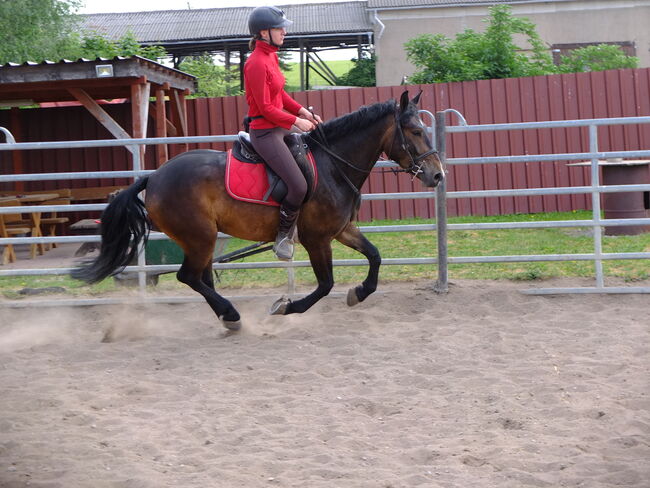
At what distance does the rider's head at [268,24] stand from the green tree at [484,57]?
33.9ft

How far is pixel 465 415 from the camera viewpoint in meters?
4.77

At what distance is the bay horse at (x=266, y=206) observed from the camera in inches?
264

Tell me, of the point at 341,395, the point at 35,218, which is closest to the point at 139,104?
the point at 35,218

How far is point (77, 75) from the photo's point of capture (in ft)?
41.5

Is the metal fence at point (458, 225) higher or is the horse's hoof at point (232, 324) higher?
the metal fence at point (458, 225)

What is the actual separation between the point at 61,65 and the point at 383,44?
11918 mm

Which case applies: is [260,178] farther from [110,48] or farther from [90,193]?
[110,48]

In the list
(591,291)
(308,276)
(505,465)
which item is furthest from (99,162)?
(505,465)

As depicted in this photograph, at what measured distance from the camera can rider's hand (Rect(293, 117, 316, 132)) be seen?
6441mm

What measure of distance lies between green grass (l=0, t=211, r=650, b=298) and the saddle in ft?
7.07

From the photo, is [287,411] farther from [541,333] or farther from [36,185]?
[36,185]

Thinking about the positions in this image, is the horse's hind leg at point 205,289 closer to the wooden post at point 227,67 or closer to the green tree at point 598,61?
the green tree at point 598,61

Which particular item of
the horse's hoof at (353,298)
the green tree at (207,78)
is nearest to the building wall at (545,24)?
the green tree at (207,78)

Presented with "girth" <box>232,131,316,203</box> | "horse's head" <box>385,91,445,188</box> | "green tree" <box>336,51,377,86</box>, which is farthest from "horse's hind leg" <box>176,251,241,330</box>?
"green tree" <box>336,51,377,86</box>
